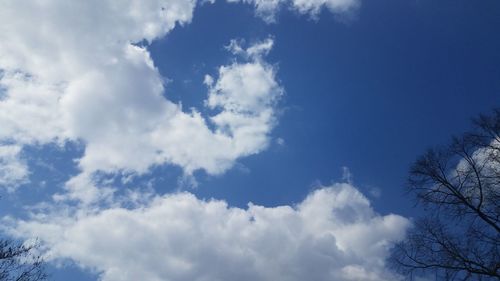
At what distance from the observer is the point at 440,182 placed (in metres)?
12.3

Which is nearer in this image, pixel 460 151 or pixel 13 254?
pixel 460 151

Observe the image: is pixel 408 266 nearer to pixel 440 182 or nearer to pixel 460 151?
pixel 440 182

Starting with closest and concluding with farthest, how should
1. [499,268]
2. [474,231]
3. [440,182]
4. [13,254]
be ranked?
[499,268]
[474,231]
[440,182]
[13,254]

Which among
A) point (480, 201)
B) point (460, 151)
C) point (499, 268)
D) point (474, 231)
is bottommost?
point (499, 268)

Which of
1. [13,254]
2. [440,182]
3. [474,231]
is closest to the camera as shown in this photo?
[474,231]

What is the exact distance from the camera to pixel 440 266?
11000mm

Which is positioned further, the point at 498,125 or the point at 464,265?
the point at 498,125

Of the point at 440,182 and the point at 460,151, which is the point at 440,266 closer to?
the point at 440,182

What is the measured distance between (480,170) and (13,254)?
64.0 ft

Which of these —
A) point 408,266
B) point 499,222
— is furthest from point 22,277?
point 499,222

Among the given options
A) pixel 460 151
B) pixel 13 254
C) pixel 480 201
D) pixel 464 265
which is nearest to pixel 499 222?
pixel 480 201

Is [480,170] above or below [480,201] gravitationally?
above

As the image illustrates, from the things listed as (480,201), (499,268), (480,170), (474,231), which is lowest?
(499,268)

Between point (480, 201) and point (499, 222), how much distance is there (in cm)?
76
